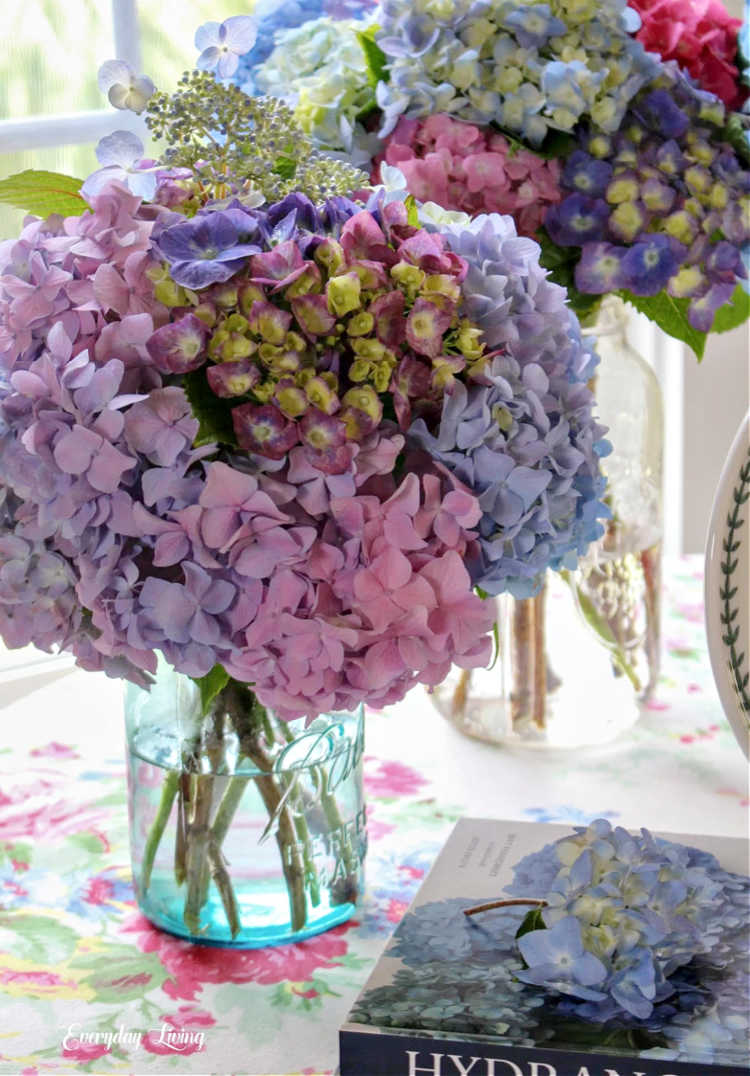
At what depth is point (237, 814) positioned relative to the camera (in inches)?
29.5

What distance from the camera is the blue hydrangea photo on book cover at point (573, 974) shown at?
1.99 ft

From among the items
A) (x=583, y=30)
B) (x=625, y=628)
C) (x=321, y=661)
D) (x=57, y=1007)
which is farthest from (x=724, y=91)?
(x=57, y=1007)

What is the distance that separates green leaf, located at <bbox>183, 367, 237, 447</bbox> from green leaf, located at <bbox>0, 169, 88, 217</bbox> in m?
0.13

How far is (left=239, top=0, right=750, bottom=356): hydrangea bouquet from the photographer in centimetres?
83

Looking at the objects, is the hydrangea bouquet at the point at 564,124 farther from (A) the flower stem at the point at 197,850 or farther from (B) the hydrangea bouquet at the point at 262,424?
(A) the flower stem at the point at 197,850

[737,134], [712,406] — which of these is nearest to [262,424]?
[737,134]

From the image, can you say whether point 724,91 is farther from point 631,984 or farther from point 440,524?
point 631,984

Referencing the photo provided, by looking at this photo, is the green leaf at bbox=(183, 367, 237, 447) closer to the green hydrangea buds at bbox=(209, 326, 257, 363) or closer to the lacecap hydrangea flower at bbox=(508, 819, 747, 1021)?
the green hydrangea buds at bbox=(209, 326, 257, 363)

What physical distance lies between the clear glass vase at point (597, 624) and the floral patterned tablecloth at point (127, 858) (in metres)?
0.02

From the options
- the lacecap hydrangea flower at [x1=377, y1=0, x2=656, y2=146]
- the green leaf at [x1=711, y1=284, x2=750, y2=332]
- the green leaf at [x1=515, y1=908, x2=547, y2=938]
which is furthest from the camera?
the green leaf at [x1=711, y1=284, x2=750, y2=332]

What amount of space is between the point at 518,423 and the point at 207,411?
0.14 m

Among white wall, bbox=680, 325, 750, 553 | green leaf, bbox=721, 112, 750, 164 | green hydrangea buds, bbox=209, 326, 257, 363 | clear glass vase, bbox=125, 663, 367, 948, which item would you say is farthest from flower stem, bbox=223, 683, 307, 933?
white wall, bbox=680, 325, 750, 553

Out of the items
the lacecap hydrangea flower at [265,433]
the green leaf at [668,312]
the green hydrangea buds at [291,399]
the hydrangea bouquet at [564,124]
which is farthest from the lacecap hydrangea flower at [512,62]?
the green hydrangea buds at [291,399]

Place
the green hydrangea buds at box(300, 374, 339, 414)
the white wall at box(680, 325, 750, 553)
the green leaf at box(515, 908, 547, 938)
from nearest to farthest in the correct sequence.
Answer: the green hydrangea buds at box(300, 374, 339, 414), the green leaf at box(515, 908, 547, 938), the white wall at box(680, 325, 750, 553)
